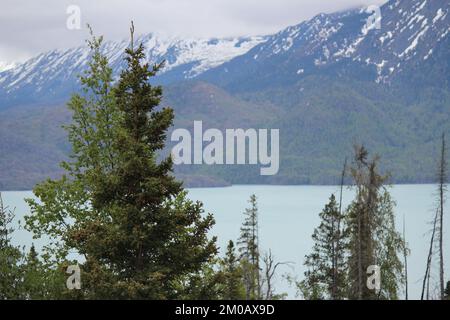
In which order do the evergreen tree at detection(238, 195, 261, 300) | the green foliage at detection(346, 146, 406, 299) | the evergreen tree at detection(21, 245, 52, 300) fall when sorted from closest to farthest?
the evergreen tree at detection(21, 245, 52, 300) → the evergreen tree at detection(238, 195, 261, 300) → the green foliage at detection(346, 146, 406, 299)

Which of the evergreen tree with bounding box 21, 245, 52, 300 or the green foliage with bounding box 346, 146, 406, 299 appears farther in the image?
the green foliage with bounding box 346, 146, 406, 299

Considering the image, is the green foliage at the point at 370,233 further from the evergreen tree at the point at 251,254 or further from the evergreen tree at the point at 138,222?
the evergreen tree at the point at 138,222

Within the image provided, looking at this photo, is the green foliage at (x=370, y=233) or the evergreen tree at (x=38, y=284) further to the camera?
the green foliage at (x=370, y=233)

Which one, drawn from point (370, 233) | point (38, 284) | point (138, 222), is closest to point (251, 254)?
point (370, 233)

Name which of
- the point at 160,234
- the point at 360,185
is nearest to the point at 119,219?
the point at 160,234

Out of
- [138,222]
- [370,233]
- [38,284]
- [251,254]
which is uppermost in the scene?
[138,222]

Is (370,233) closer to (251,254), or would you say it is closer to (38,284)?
(251,254)

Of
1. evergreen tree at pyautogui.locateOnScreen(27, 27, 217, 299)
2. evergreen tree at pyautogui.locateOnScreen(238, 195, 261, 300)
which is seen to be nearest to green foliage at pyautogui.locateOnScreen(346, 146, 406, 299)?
evergreen tree at pyautogui.locateOnScreen(238, 195, 261, 300)

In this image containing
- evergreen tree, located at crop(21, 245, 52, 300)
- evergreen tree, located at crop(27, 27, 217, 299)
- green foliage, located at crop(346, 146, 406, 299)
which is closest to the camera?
evergreen tree, located at crop(27, 27, 217, 299)

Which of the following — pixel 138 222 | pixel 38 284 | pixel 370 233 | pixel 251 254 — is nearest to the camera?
pixel 138 222

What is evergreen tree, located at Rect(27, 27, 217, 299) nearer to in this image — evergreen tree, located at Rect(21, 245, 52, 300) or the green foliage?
evergreen tree, located at Rect(21, 245, 52, 300)

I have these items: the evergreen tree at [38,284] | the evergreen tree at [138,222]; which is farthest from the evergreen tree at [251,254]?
the evergreen tree at [138,222]

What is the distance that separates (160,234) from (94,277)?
6.15ft
